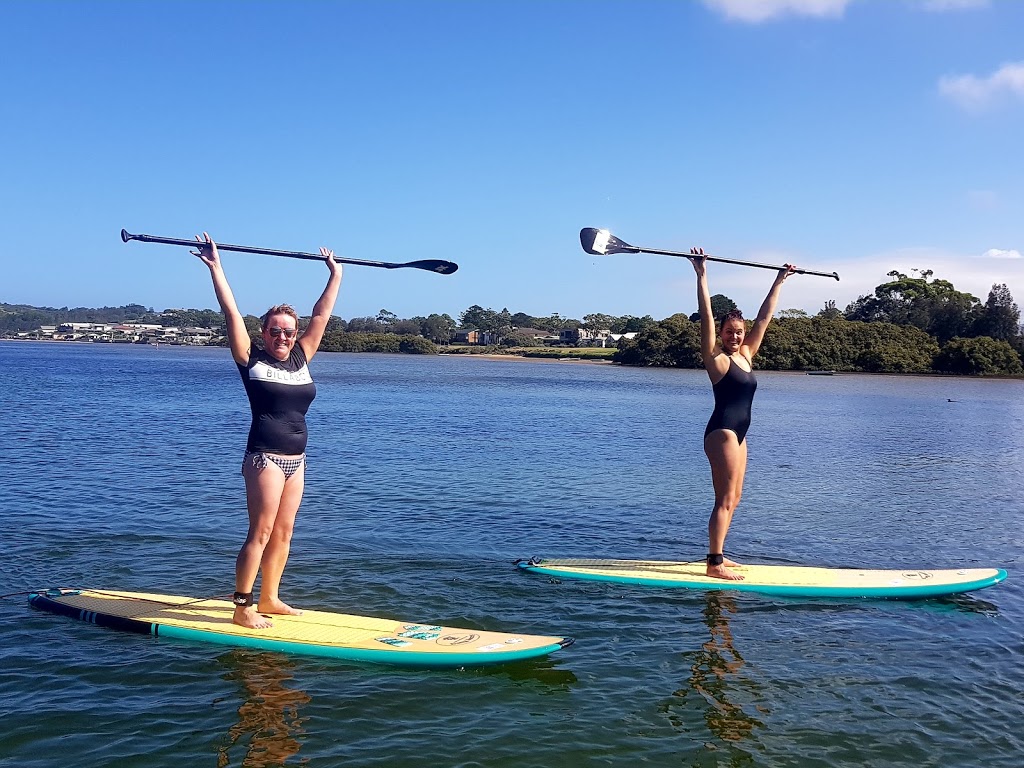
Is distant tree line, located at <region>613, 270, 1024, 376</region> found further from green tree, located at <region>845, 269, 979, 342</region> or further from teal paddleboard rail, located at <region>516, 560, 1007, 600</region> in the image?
teal paddleboard rail, located at <region>516, 560, 1007, 600</region>

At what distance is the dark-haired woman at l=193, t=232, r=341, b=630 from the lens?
24.1ft

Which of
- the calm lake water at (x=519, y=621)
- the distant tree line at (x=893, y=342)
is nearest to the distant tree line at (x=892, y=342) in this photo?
the distant tree line at (x=893, y=342)

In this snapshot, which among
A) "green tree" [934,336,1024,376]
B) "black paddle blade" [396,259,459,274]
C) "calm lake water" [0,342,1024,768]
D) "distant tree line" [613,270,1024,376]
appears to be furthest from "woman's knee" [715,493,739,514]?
"green tree" [934,336,1024,376]

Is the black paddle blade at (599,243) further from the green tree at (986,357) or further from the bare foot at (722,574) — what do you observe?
the green tree at (986,357)

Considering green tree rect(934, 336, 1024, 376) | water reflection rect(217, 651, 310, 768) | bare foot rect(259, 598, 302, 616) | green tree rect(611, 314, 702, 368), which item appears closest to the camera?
water reflection rect(217, 651, 310, 768)

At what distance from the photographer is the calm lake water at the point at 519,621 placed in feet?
20.6

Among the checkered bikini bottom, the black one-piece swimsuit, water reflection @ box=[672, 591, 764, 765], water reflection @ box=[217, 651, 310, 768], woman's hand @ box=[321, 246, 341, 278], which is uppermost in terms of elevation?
woman's hand @ box=[321, 246, 341, 278]

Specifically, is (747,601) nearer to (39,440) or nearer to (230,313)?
(230,313)

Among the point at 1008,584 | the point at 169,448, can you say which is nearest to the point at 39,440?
the point at 169,448

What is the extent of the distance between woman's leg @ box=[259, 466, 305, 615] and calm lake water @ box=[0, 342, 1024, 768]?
25.3 inches

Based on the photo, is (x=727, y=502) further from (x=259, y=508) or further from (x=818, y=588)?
(x=259, y=508)

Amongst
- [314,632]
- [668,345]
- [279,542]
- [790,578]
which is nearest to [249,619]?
[314,632]

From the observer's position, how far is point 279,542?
7.72 metres

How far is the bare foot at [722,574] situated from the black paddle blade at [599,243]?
3.87 meters
